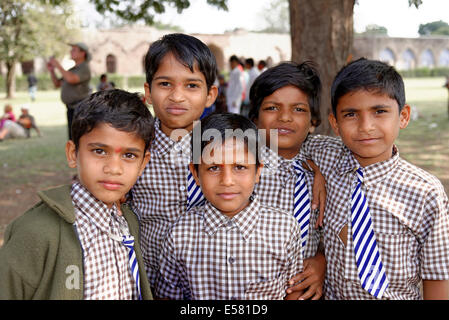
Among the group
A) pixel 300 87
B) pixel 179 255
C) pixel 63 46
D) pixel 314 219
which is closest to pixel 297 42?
pixel 300 87

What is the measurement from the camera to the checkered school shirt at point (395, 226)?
1.89 metres

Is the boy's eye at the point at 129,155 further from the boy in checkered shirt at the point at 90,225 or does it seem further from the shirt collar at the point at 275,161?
the shirt collar at the point at 275,161

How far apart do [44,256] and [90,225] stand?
205 mm

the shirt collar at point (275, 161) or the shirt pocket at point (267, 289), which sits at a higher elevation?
the shirt collar at point (275, 161)

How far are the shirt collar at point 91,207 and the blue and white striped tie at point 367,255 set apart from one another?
106 cm

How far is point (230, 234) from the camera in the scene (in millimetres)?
1934

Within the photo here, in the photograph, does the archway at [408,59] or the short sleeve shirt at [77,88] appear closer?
the short sleeve shirt at [77,88]

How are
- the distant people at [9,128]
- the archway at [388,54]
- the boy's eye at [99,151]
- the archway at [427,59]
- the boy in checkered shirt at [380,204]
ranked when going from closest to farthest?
the boy's eye at [99,151]
the boy in checkered shirt at [380,204]
the distant people at [9,128]
the archway at [388,54]
the archway at [427,59]

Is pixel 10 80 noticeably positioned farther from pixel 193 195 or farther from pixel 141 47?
pixel 193 195

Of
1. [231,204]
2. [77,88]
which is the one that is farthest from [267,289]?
[77,88]

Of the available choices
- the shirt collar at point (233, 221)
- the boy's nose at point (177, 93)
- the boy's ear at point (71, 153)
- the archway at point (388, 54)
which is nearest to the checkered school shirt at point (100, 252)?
the boy's ear at point (71, 153)

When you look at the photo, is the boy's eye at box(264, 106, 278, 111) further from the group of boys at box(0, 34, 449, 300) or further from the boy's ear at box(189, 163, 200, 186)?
the boy's ear at box(189, 163, 200, 186)

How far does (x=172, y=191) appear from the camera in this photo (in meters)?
2.23

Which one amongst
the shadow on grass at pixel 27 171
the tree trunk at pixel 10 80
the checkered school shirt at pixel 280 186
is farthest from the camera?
the tree trunk at pixel 10 80
